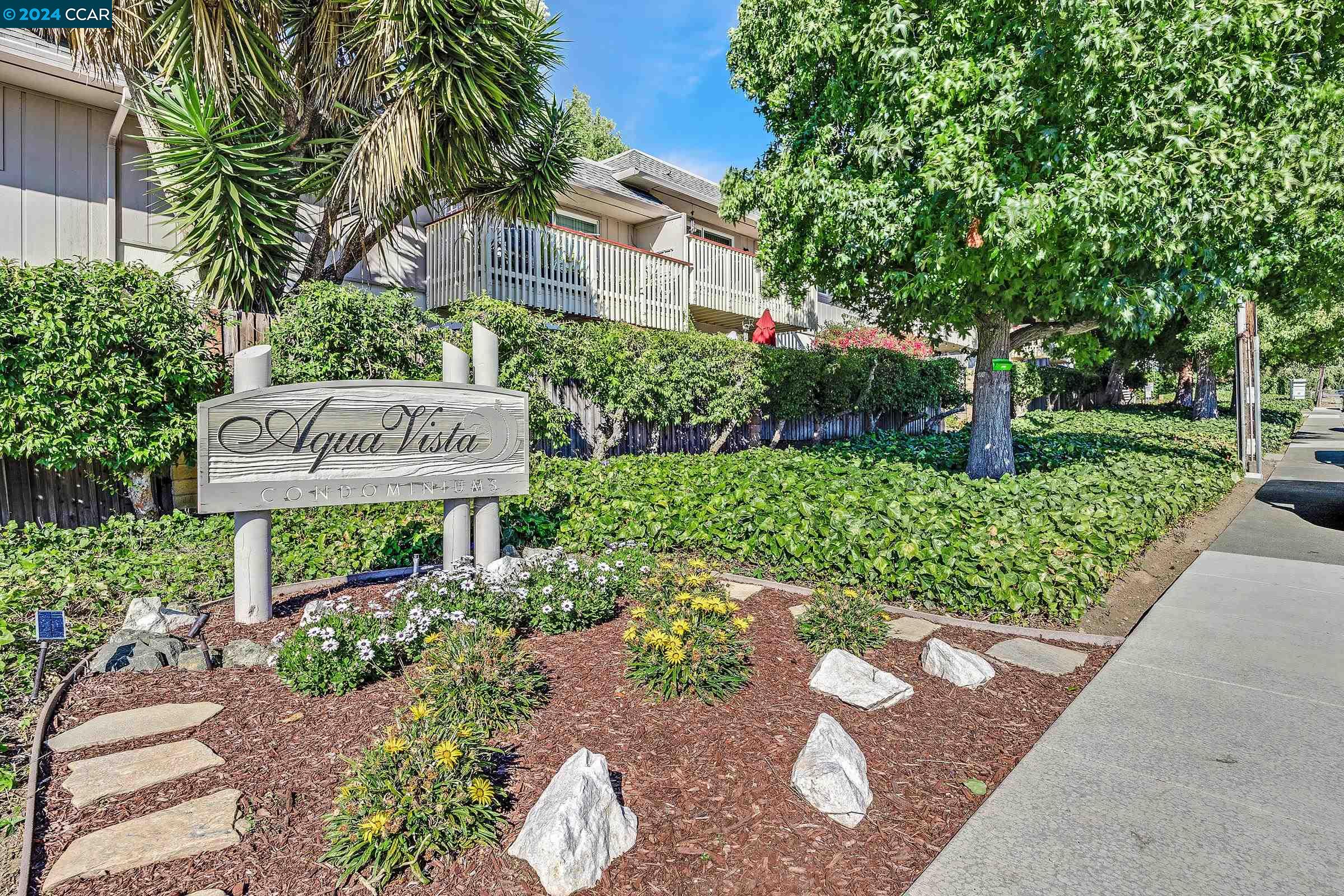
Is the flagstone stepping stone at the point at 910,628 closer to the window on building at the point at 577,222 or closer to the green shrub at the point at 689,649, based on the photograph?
the green shrub at the point at 689,649

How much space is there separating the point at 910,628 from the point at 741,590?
45.8 inches

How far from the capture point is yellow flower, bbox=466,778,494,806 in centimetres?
202

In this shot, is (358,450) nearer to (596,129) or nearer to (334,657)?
(334,657)

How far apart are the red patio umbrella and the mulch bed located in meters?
9.76

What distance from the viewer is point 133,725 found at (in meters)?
2.68

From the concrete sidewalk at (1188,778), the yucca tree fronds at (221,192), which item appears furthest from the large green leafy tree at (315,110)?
the concrete sidewalk at (1188,778)

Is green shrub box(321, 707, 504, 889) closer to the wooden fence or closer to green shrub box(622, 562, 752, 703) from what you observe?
green shrub box(622, 562, 752, 703)

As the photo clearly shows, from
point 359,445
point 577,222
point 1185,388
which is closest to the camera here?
point 359,445

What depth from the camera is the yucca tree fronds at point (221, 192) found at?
562 cm

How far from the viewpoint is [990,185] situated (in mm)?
4664

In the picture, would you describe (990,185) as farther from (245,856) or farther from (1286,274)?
(1286,274)

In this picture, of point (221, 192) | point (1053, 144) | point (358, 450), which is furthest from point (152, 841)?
point (1053, 144)

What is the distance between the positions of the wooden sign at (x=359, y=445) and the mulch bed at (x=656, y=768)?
3.00 feet

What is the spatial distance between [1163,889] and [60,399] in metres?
6.71
